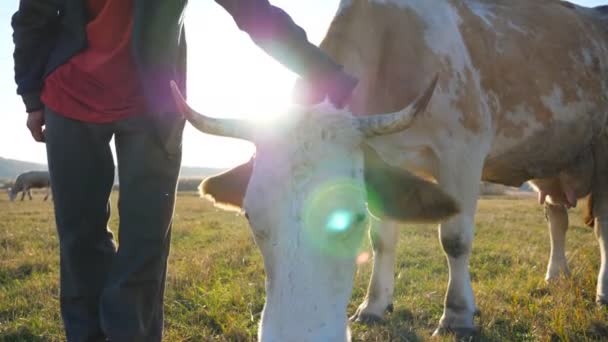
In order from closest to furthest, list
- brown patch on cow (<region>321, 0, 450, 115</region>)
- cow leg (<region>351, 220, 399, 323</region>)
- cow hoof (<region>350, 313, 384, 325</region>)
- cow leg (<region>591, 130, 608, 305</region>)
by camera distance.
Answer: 1. brown patch on cow (<region>321, 0, 450, 115</region>)
2. cow hoof (<region>350, 313, 384, 325</region>)
3. cow leg (<region>351, 220, 399, 323</region>)
4. cow leg (<region>591, 130, 608, 305</region>)

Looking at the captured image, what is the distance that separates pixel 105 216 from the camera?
2.84 metres

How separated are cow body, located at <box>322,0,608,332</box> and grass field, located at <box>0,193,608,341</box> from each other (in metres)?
0.35

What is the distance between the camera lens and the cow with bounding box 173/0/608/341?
2205 mm

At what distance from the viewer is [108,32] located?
2656 millimetres

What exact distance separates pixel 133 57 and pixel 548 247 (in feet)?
23.7

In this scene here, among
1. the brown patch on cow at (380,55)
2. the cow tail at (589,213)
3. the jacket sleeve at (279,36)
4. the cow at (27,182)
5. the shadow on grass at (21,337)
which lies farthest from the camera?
the cow at (27,182)

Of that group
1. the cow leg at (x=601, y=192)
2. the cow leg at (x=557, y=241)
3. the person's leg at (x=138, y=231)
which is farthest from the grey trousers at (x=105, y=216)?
the cow leg at (x=601, y=192)

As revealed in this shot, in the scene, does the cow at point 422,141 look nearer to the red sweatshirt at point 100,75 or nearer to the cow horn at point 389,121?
the cow horn at point 389,121

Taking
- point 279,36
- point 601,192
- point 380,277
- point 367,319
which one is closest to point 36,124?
point 279,36

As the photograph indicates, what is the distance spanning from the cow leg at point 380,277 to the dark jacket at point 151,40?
217 cm

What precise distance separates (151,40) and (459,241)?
266cm

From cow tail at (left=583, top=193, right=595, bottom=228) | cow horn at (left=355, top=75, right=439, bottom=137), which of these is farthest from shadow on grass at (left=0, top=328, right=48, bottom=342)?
cow tail at (left=583, top=193, right=595, bottom=228)

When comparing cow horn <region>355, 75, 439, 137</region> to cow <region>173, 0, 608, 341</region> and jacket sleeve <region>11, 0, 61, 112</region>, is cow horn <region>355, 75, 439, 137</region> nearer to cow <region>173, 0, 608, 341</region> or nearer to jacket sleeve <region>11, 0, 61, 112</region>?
cow <region>173, 0, 608, 341</region>

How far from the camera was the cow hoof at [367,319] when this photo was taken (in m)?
4.11
